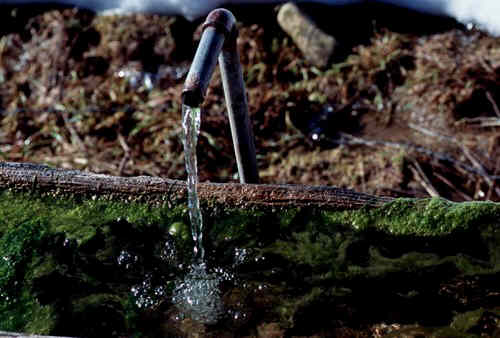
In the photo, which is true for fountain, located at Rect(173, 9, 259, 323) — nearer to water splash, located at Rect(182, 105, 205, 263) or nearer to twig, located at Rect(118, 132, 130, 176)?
water splash, located at Rect(182, 105, 205, 263)

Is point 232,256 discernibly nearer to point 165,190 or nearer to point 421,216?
point 165,190

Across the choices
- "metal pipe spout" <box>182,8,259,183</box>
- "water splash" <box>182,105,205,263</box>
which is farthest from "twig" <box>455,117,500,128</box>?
"water splash" <box>182,105,205,263</box>

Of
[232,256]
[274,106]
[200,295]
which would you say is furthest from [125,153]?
[200,295]

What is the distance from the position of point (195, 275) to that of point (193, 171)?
0.32m

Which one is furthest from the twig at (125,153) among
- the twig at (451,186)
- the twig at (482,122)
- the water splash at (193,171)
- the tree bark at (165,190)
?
the twig at (482,122)

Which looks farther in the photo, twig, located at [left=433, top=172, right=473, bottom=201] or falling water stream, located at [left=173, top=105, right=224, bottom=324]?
twig, located at [left=433, top=172, right=473, bottom=201]

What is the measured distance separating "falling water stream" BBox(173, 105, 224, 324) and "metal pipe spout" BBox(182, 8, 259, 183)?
13cm

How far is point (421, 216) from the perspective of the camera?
1.67 metres

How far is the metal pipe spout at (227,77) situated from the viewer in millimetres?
1305

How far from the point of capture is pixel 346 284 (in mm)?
1634

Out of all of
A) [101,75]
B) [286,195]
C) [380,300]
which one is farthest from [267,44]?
[380,300]

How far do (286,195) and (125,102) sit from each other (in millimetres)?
1938

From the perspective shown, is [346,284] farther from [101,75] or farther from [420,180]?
[101,75]

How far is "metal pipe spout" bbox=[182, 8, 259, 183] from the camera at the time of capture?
1305 millimetres
